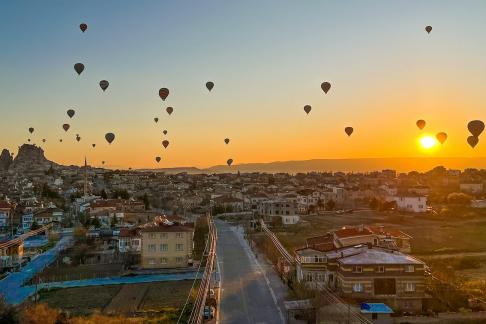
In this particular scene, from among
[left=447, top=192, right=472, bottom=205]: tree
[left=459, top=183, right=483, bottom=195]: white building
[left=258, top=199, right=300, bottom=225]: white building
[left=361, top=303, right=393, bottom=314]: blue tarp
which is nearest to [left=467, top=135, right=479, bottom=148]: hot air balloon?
[left=361, top=303, right=393, bottom=314]: blue tarp

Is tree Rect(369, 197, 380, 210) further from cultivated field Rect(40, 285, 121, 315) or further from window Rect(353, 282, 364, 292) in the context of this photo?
window Rect(353, 282, 364, 292)

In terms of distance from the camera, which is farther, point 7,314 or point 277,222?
point 277,222

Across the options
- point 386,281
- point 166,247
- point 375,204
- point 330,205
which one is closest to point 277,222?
point 375,204

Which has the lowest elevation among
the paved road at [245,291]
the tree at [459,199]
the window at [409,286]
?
the paved road at [245,291]

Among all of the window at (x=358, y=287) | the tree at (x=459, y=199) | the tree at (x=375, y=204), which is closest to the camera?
the window at (x=358, y=287)

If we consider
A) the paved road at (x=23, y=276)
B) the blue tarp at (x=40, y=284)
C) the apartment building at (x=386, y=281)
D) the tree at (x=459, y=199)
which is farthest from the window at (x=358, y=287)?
the tree at (x=459, y=199)

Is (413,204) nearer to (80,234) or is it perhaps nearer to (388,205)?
(388,205)

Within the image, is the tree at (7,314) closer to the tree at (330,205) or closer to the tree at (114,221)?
the tree at (114,221)
